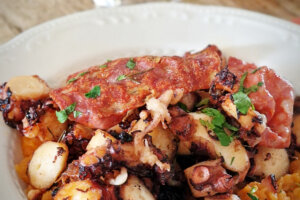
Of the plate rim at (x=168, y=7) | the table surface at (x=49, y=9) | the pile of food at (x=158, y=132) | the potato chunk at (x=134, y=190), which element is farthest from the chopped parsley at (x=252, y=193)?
the table surface at (x=49, y=9)

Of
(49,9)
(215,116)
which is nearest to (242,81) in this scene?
(215,116)

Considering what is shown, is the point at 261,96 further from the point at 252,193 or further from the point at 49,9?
the point at 49,9

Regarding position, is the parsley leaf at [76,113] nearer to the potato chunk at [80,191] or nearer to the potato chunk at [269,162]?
the potato chunk at [80,191]

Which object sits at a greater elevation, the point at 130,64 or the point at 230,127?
the point at 130,64

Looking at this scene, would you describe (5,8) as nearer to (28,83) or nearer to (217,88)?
(28,83)

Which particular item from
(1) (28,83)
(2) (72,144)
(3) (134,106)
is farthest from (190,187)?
(1) (28,83)

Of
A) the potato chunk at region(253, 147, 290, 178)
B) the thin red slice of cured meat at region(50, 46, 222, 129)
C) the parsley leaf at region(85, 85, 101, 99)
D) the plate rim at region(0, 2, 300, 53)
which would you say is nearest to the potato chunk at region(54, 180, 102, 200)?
the thin red slice of cured meat at region(50, 46, 222, 129)
